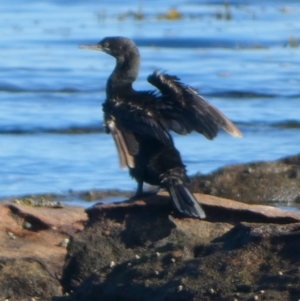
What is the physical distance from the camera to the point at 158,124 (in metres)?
6.13

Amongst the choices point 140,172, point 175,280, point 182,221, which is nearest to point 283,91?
point 140,172

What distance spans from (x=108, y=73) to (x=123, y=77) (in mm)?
10545

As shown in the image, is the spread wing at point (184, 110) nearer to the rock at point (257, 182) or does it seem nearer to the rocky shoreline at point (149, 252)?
the rocky shoreline at point (149, 252)

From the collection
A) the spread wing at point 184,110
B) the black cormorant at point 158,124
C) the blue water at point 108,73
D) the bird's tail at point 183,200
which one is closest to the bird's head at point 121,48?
the black cormorant at point 158,124

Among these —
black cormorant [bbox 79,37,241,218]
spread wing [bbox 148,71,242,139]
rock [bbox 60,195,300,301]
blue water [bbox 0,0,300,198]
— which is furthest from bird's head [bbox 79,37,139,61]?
blue water [bbox 0,0,300,198]

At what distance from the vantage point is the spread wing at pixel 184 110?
20.5ft

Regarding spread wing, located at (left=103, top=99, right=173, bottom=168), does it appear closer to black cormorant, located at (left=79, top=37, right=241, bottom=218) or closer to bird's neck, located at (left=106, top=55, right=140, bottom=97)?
black cormorant, located at (left=79, top=37, right=241, bottom=218)

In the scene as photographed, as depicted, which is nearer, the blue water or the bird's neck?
the bird's neck

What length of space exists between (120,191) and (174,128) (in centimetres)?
306

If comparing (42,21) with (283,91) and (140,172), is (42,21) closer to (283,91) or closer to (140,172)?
(283,91)

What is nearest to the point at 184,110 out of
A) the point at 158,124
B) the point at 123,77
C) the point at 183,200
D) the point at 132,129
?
the point at 158,124

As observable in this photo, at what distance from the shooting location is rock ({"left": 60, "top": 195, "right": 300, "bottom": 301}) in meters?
4.16

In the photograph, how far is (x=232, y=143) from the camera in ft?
37.7

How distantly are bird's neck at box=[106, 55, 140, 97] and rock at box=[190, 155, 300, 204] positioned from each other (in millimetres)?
1852
